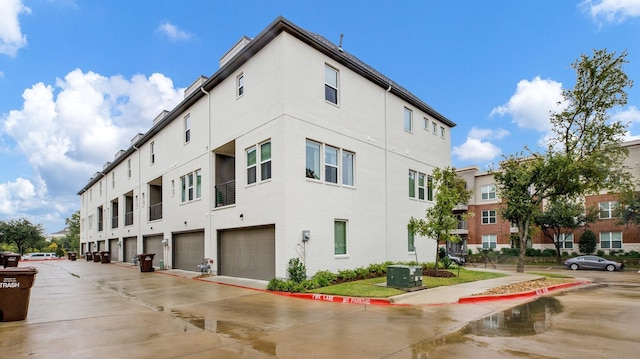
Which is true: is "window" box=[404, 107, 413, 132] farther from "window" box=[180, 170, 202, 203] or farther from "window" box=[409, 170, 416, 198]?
"window" box=[180, 170, 202, 203]

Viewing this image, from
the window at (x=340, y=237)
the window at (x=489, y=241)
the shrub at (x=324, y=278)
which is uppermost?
the window at (x=340, y=237)

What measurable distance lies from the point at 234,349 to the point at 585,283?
763 inches

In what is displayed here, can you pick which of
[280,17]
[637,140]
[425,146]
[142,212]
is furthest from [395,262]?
[637,140]

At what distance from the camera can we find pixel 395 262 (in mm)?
19578

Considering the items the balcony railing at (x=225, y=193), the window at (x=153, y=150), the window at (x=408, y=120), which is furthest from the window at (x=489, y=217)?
the window at (x=153, y=150)

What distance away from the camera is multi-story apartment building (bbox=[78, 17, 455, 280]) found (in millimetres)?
15180

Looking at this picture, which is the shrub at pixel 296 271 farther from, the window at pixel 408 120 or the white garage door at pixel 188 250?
the window at pixel 408 120

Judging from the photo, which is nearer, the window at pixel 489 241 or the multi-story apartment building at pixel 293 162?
the multi-story apartment building at pixel 293 162

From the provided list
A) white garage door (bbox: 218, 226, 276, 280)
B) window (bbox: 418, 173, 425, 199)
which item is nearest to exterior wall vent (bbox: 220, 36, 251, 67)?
white garage door (bbox: 218, 226, 276, 280)

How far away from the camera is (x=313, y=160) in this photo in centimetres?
1614

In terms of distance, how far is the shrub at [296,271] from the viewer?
558 inches

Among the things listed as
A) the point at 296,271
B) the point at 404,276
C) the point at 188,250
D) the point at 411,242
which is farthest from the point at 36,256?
the point at 404,276

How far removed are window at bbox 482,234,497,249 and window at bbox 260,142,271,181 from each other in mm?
38064

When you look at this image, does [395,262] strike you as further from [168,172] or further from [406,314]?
[168,172]
